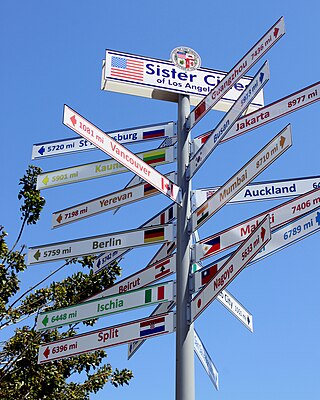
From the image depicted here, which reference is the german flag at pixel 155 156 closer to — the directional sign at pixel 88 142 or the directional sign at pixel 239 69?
the directional sign at pixel 88 142

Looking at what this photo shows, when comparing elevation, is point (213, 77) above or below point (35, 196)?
below

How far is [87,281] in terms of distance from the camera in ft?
34.6

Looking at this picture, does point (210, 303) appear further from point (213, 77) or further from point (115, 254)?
point (213, 77)

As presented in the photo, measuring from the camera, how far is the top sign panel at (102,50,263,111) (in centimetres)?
616

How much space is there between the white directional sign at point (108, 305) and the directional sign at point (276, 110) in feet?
4.74

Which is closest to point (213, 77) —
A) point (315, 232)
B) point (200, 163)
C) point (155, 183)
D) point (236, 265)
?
point (200, 163)

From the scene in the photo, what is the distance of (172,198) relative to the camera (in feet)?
17.2

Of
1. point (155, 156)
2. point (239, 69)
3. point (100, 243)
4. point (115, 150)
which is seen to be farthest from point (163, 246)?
point (239, 69)

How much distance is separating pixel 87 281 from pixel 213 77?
5.34 m

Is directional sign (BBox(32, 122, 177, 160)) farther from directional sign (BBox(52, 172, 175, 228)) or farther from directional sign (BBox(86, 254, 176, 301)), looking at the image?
directional sign (BBox(86, 254, 176, 301))

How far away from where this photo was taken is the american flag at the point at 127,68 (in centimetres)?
621

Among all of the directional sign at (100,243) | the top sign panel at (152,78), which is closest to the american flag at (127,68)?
the top sign panel at (152,78)

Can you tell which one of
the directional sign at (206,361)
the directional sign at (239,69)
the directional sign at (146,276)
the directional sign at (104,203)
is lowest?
the directional sign at (206,361)

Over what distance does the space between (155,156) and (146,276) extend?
1338 mm
